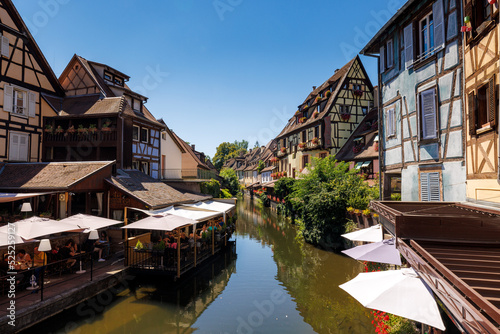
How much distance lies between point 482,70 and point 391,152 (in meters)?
5.85

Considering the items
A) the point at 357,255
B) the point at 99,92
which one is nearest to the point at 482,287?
the point at 357,255

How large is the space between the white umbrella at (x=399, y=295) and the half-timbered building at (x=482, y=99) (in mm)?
3642

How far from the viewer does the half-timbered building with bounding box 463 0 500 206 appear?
692 centimetres

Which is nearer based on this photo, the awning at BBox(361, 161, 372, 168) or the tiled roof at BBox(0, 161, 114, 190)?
the tiled roof at BBox(0, 161, 114, 190)

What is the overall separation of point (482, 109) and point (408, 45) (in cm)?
511

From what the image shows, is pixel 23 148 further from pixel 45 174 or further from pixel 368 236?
pixel 368 236

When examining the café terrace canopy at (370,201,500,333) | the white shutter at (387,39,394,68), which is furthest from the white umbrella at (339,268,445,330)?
the white shutter at (387,39,394,68)

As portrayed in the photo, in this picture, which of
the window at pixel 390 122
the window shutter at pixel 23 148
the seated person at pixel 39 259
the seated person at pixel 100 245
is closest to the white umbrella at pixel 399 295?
the window at pixel 390 122

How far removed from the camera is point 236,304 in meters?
10.6

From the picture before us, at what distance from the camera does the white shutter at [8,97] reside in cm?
1700

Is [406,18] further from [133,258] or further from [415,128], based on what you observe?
[133,258]

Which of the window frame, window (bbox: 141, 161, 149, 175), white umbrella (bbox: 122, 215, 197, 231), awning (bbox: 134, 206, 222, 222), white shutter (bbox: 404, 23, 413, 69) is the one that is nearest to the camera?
white umbrella (bbox: 122, 215, 197, 231)

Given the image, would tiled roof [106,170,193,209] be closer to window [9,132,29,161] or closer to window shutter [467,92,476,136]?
window [9,132,29,161]

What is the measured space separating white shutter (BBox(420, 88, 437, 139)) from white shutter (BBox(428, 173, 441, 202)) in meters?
1.43
